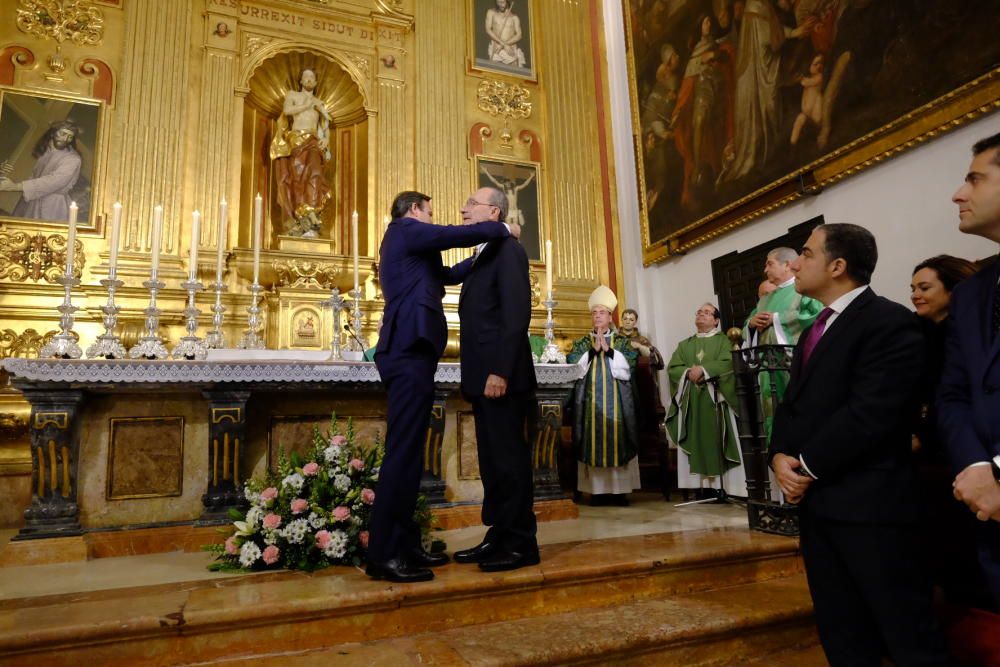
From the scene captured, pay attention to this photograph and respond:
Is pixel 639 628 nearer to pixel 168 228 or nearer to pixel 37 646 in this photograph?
pixel 37 646

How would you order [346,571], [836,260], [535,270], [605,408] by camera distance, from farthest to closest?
[535,270] → [605,408] → [346,571] → [836,260]

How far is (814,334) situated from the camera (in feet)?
6.58

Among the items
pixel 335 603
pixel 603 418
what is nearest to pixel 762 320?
pixel 603 418

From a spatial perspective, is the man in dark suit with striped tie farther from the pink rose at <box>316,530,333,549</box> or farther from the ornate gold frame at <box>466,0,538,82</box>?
the ornate gold frame at <box>466,0,538,82</box>

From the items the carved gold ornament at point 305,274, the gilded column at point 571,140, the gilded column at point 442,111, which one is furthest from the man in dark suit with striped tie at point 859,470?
the gilded column at point 571,140

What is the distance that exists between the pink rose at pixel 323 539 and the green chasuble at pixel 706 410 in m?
3.41

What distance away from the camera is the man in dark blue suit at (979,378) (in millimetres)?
1488

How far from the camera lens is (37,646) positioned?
2023mm

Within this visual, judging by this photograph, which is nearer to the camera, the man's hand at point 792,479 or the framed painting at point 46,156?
the man's hand at point 792,479

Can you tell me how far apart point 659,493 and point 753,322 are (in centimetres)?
245

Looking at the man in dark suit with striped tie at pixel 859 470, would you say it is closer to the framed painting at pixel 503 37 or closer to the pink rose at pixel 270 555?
the pink rose at pixel 270 555

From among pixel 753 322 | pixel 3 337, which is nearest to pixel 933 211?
pixel 753 322

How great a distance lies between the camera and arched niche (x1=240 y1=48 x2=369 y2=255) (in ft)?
22.2

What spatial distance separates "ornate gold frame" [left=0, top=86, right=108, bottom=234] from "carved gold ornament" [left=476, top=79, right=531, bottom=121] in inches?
156
